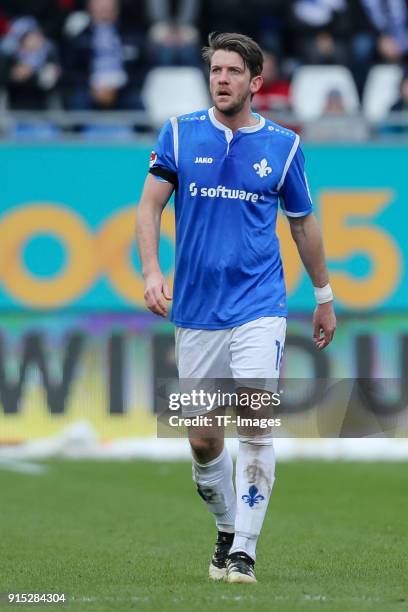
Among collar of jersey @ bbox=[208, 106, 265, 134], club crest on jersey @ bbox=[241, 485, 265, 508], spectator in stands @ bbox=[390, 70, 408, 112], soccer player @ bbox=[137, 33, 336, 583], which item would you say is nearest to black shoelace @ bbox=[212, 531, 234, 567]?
soccer player @ bbox=[137, 33, 336, 583]

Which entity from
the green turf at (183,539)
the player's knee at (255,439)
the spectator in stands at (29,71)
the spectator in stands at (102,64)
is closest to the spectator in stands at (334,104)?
the spectator in stands at (102,64)

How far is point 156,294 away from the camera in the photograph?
7094 millimetres

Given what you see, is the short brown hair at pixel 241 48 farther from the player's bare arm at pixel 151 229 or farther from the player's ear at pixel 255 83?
the player's bare arm at pixel 151 229

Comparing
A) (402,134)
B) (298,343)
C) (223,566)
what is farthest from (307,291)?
(223,566)

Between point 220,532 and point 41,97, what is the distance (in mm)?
11069

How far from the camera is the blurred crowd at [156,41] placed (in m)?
18.0

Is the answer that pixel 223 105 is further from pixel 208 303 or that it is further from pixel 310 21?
pixel 310 21

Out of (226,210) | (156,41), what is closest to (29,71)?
(156,41)

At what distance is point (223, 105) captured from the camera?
733 centimetres

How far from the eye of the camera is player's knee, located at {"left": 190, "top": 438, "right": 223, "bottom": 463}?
7.47 m

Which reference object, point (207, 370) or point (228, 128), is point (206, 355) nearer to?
point (207, 370)

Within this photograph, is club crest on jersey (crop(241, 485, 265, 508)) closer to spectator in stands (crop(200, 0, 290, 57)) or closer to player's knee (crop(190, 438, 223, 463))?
player's knee (crop(190, 438, 223, 463))

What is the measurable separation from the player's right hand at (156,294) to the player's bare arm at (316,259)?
0.86 metres

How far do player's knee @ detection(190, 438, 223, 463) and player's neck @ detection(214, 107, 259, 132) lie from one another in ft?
5.23
